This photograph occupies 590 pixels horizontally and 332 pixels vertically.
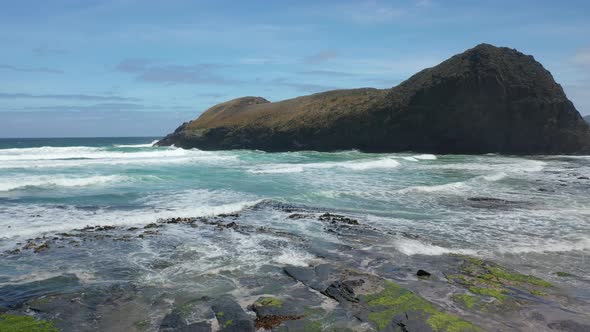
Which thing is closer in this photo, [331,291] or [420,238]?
[331,291]

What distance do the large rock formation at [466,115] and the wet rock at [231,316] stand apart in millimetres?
48399

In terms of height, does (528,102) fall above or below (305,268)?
above

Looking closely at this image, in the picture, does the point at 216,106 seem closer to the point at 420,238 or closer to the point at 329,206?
the point at 329,206

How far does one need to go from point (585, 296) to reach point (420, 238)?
187 inches

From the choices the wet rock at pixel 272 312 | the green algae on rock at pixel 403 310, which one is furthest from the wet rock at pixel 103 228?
the green algae on rock at pixel 403 310

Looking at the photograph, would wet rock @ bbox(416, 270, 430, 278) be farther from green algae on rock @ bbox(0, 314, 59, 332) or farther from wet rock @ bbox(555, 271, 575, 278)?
green algae on rock @ bbox(0, 314, 59, 332)

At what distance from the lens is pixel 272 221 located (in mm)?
15211

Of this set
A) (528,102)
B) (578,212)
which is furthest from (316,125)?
(578,212)

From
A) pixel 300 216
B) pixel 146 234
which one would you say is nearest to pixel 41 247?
pixel 146 234

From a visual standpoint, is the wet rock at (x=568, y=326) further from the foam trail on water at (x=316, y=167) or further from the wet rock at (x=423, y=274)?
the foam trail on water at (x=316, y=167)

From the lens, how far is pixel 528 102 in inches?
1994

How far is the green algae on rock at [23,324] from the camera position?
22.7 feet

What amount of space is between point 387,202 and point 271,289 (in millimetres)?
11351

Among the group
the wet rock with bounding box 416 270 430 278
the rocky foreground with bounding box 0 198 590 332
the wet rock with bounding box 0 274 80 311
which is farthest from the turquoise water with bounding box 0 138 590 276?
the wet rock with bounding box 0 274 80 311
